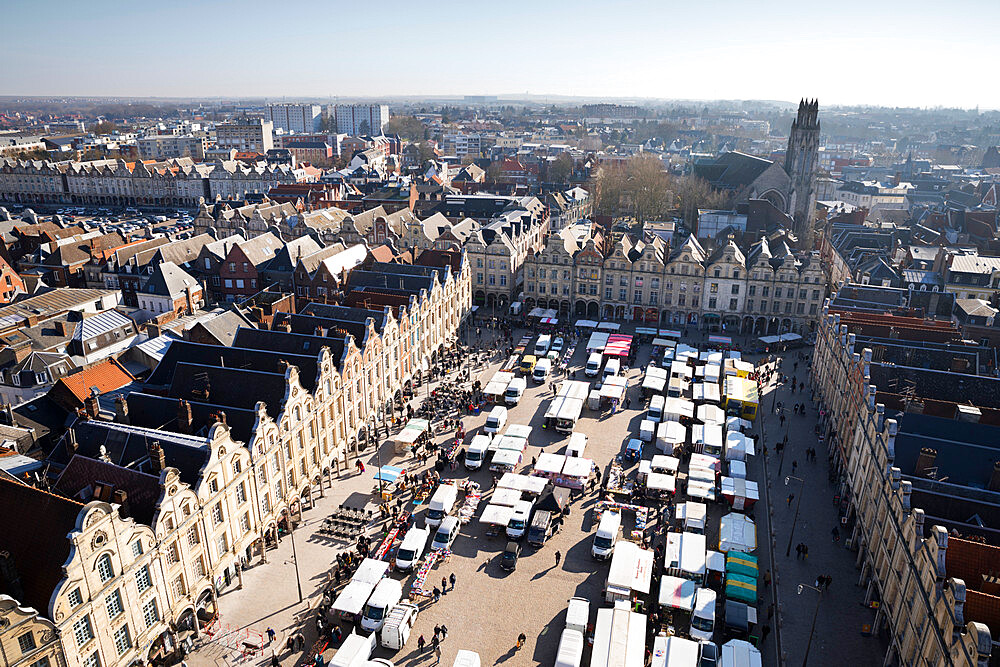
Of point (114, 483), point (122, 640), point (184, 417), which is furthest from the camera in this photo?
point (184, 417)

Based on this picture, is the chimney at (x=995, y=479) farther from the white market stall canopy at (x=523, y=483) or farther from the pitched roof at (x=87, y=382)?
the pitched roof at (x=87, y=382)

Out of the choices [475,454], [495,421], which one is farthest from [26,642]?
[495,421]

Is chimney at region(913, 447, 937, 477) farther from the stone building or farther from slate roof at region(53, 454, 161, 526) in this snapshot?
slate roof at region(53, 454, 161, 526)

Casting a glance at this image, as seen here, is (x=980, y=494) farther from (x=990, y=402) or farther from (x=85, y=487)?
(x=85, y=487)

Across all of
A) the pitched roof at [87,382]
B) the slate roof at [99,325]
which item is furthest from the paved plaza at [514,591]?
the slate roof at [99,325]

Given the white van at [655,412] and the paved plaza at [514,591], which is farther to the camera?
the white van at [655,412]

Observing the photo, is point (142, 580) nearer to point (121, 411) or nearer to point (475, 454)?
point (121, 411)

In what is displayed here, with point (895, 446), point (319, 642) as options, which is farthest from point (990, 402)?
point (319, 642)
